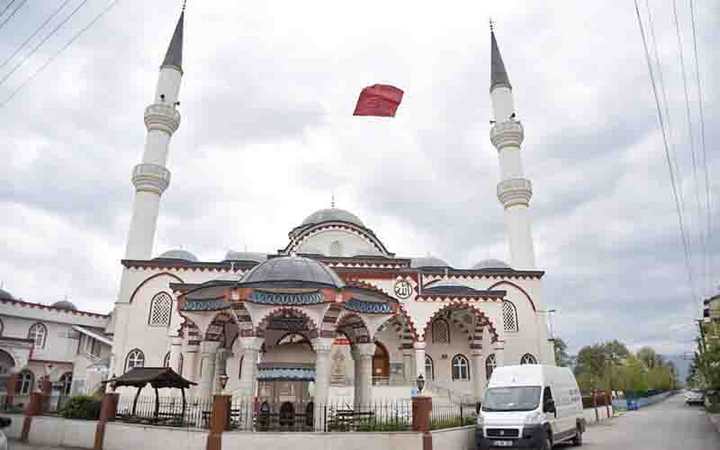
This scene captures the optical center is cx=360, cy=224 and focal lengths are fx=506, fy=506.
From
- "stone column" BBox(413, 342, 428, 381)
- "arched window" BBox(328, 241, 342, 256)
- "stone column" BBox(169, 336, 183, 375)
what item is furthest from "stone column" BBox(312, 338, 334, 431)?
"arched window" BBox(328, 241, 342, 256)

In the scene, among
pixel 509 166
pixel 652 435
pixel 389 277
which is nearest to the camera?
pixel 652 435

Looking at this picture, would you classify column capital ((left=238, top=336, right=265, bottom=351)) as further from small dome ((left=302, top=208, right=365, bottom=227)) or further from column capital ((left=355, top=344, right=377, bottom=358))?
small dome ((left=302, top=208, right=365, bottom=227))

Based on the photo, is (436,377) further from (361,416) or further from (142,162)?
(142,162)

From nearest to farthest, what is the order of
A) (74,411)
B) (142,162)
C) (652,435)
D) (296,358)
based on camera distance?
(74,411), (652,435), (296,358), (142,162)

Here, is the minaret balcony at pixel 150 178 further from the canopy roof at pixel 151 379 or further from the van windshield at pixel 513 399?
the van windshield at pixel 513 399

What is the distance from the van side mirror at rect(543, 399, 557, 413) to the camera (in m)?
12.2

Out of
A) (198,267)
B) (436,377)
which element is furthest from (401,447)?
(198,267)

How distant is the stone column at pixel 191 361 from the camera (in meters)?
19.0

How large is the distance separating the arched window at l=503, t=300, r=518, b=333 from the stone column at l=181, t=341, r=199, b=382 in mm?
15698

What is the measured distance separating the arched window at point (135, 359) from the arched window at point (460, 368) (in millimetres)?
15362

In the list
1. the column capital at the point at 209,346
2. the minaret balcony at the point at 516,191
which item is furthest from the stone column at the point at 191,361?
the minaret balcony at the point at 516,191

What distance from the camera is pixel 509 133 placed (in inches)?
1217

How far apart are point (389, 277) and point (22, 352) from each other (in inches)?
869

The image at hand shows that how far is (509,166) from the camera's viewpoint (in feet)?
102
